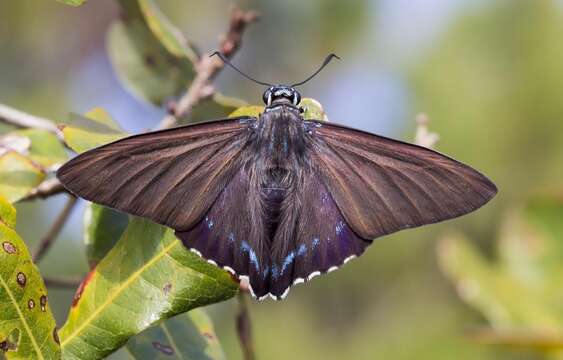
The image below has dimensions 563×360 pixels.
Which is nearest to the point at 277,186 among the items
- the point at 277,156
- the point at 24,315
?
the point at 277,156

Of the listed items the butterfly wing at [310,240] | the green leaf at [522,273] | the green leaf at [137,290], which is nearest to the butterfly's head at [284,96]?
the butterfly wing at [310,240]

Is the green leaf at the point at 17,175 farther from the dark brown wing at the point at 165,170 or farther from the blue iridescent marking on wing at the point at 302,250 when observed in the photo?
the blue iridescent marking on wing at the point at 302,250

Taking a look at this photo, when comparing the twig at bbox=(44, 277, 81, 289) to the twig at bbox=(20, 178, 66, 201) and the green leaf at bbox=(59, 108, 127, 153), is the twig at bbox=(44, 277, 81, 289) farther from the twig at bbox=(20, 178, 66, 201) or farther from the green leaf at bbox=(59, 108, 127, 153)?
the green leaf at bbox=(59, 108, 127, 153)

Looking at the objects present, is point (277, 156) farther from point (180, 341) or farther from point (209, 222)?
point (180, 341)

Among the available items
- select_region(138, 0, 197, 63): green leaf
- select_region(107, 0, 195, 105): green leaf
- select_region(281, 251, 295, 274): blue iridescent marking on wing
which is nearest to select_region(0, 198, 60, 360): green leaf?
select_region(281, 251, 295, 274): blue iridescent marking on wing

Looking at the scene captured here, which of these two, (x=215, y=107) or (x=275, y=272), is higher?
(x=215, y=107)
